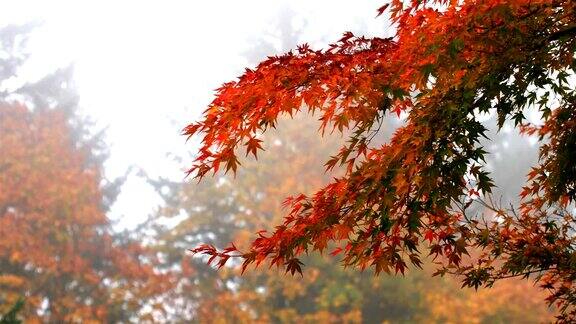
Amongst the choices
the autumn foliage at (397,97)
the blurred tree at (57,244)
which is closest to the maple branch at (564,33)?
the autumn foliage at (397,97)

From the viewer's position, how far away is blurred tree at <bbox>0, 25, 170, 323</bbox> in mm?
12492

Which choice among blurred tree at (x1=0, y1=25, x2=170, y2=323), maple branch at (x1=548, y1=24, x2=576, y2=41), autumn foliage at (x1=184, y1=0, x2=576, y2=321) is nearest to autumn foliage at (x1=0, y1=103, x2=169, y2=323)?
blurred tree at (x1=0, y1=25, x2=170, y2=323)

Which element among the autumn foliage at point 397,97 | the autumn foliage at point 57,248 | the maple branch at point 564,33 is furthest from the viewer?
the autumn foliage at point 57,248

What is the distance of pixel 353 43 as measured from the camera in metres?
2.65

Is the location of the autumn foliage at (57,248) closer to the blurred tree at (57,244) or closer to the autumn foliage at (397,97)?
the blurred tree at (57,244)

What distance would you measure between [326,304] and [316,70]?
1088 centimetres

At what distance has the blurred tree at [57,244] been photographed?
41.0 feet

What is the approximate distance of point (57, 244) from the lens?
13117 millimetres

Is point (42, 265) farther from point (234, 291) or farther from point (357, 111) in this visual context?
point (357, 111)

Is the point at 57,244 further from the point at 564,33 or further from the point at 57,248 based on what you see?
the point at 564,33

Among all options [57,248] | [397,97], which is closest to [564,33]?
[397,97]

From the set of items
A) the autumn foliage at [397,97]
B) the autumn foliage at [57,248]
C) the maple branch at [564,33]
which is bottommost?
the autumn foliage at [397,97]

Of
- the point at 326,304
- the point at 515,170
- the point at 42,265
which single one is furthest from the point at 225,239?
the point at 515,170

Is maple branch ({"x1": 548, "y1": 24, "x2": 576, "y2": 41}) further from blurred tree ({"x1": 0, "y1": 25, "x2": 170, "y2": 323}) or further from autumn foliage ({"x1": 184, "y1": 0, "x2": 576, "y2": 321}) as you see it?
blurred tree ({"x1": 0, "y1": 25, "x2": 170, "y2": 323})
